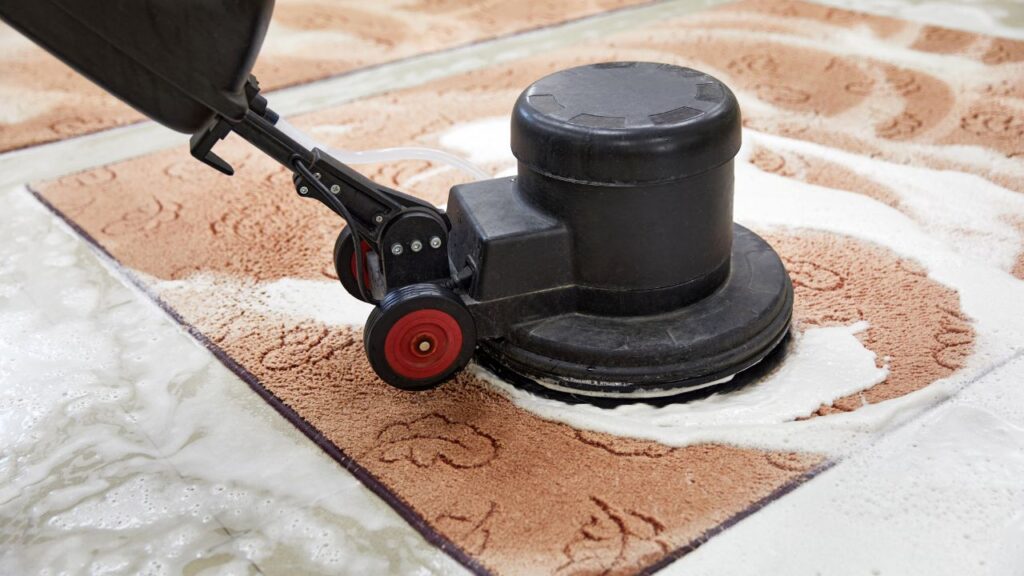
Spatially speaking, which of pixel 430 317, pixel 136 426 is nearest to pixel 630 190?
pixel 430 317

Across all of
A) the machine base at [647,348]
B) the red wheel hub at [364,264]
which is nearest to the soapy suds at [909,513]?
the machine base at [647,348]

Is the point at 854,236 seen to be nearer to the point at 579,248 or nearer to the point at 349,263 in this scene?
the point at 579,248

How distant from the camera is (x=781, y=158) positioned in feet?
6.51

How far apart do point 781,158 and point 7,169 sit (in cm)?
166

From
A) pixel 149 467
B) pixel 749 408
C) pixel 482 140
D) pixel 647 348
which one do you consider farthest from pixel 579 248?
pixel 482 140

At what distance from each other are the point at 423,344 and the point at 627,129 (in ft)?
1.22

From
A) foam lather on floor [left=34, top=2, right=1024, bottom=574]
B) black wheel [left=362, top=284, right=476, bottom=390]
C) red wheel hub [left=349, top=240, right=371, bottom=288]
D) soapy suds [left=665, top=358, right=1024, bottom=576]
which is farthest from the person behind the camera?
red wheel hub [left=349, top=240, right=371, bottom=288]

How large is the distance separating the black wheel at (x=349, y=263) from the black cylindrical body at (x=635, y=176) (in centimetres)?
25

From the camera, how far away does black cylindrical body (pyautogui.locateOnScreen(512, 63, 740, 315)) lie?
3.86ft

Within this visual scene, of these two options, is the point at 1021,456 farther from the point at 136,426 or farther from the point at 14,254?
the point at 14,254

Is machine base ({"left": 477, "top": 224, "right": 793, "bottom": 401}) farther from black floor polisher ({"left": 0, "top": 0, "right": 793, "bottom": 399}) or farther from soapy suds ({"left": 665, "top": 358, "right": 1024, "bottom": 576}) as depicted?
soapy suds ({"left": 665, "top": 358, "right": 1024, "bottom": 576})

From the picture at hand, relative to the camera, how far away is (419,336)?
4.06 ft

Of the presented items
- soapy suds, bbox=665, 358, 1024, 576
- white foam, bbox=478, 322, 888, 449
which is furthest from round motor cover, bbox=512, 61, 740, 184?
soapy suds, bbox=665, 358, 1024, 576

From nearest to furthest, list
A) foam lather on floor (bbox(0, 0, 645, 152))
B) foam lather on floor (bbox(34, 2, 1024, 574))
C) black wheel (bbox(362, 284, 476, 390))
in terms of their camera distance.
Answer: foam lather on floor (bbox(34, 2, 1024, 574))
black wheel (bbox(362, 284, 476, 390))
foam lather on floor (bbox(0, 0, 645, 152))
